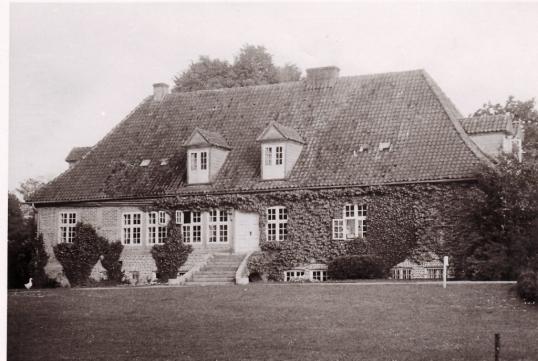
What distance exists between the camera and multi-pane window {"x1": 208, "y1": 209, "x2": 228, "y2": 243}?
120 ft

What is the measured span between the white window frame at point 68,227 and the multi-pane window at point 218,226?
7.31 m

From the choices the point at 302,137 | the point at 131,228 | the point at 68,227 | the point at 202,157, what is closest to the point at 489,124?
the point at 302,137

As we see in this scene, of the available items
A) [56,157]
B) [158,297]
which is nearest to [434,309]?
[158,297]

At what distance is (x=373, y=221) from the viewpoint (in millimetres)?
33594

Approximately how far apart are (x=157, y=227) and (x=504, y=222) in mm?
15819

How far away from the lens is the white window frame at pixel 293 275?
34.8 m

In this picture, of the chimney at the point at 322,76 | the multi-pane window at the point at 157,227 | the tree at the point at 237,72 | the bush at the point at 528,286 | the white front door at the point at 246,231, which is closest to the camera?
the bush at the point at 528,286

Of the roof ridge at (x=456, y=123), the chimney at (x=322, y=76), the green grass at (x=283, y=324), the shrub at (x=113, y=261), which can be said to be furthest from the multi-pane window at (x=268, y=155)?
the green grass at (x=283, y=324)

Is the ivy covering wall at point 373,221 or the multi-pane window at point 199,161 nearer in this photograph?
the ivy covering wall at point 373,221

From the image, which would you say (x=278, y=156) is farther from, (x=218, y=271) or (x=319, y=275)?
(x=218, y=271)

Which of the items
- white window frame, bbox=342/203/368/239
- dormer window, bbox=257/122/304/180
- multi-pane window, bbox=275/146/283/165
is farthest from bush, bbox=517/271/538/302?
multi-pane window, bbox=275/146/283/165

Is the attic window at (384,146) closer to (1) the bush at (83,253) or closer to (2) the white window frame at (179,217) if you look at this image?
(2) the white window frame at (179,217)

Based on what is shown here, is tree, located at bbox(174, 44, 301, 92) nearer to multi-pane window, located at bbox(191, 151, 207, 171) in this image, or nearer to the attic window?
multi-pane window, located at bbox(191, 151, 207, 171)

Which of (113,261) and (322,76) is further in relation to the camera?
(322,76)
